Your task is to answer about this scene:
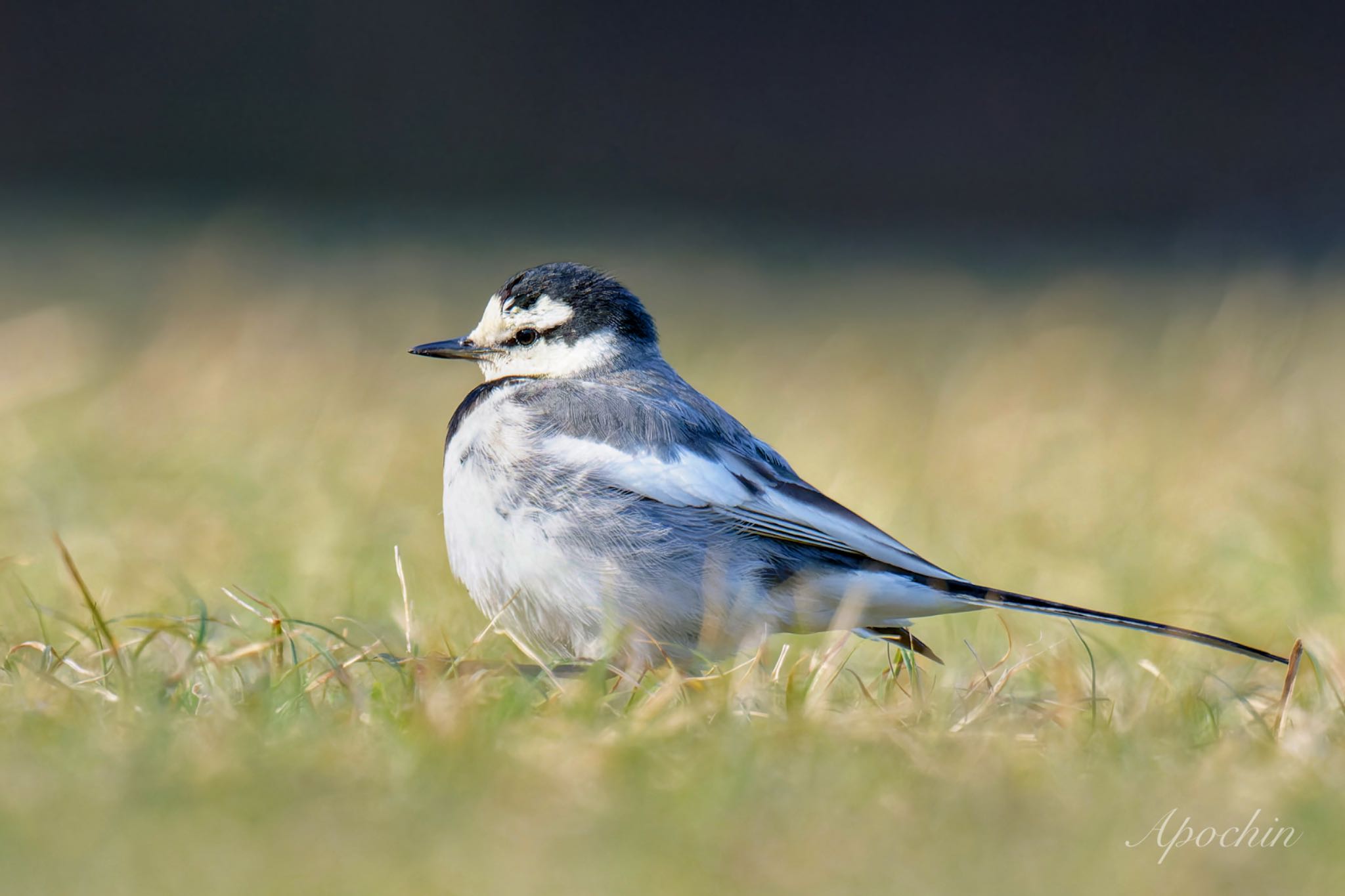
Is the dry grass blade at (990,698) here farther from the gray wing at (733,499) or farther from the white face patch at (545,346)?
the white face patch at (545,346)

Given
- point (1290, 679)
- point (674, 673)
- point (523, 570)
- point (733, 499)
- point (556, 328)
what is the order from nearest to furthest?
1. point (674, 673)
2. point (1290, 679)
3. point (523, 570)
4. point (733, 499)
5. point (556, 328)

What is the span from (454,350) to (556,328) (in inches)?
11.9

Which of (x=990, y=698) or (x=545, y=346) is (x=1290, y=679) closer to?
(x=990, y=698)

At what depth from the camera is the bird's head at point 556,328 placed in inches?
178

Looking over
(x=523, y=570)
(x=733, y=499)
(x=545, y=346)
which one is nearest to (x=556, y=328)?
(x=545, y=346)

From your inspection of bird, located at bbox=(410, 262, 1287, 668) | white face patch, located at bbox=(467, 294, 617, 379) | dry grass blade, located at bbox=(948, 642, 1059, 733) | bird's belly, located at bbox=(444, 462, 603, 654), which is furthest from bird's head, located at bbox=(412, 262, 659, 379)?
dry grass blade, located at bbox=(948, 642, 1059, 733)

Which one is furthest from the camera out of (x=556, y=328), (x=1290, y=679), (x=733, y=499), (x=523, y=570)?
(x=556, y=328)

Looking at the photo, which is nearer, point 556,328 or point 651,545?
point 651,545

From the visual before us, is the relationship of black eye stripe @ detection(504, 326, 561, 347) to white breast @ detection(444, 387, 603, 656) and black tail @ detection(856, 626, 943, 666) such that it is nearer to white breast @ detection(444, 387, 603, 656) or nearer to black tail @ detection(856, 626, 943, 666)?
white breast @ detection(444, 387, 603, 656)

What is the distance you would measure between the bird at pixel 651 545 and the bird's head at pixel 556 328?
0.33 meters

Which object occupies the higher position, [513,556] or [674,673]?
[513,556]

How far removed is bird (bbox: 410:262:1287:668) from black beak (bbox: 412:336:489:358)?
414mm

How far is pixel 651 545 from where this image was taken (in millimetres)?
3861

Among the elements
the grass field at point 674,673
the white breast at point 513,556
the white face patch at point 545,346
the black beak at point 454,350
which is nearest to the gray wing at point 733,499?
the white breast at point 513,556
